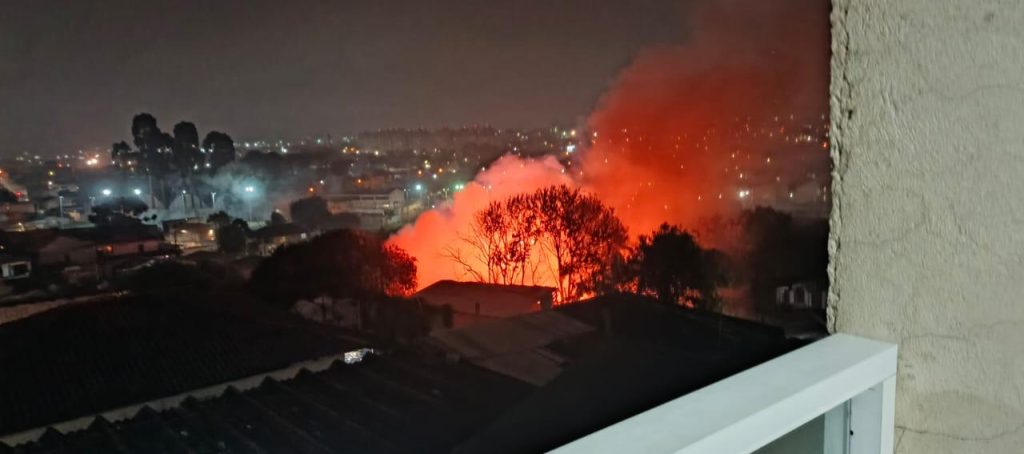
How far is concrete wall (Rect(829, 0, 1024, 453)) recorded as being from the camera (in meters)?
1.10

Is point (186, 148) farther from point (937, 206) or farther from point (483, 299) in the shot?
point (937, 206)

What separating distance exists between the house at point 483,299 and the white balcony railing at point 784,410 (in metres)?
0.19

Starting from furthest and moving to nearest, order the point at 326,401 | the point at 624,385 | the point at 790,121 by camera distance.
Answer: the point at 790,121 → the point at 624,385 → the point at 326,401

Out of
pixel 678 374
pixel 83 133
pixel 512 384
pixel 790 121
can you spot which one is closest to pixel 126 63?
pixel 83 133

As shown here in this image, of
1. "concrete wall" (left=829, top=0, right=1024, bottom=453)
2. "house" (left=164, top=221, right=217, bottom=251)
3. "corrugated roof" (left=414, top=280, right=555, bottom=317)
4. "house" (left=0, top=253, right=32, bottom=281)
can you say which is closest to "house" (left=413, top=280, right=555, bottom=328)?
"corrugated roof" (left=414, top=280, right=555, bottom=317)

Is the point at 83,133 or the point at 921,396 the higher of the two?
the point at 83,133

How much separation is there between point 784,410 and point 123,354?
873 millimetres

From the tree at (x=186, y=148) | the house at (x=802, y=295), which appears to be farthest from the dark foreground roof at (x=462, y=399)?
the tree at (x=186, y=148)

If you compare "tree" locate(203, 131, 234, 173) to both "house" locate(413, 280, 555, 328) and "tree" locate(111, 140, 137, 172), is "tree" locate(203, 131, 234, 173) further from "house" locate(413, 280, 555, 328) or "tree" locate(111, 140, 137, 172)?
"house" locate(413, 280, 555, 328)

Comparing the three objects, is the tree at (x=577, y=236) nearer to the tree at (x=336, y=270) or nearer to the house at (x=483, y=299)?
the house at (x=483, y=299)

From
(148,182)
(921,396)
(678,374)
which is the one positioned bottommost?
(921,396)

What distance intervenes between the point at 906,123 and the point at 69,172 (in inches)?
48.6

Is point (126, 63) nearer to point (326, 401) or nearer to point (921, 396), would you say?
point (326, 401)

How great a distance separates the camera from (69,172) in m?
0.61
